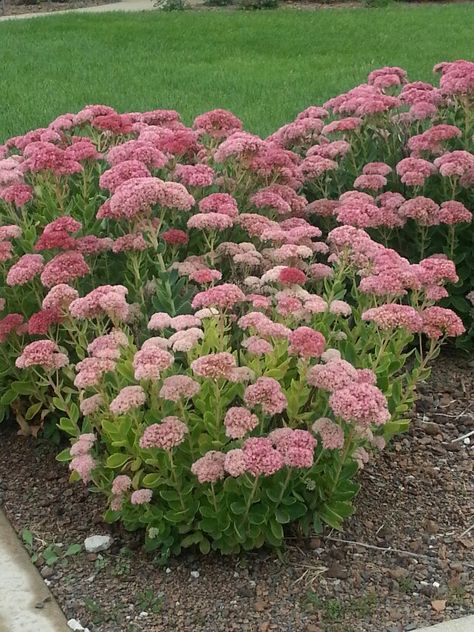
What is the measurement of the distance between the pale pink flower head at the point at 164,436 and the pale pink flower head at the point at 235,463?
0.17m

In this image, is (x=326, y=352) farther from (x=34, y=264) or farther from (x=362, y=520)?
(x=34, y=264)

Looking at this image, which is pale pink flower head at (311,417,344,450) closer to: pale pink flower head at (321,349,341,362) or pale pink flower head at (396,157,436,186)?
pale pink flower head at (321,349,341,362)

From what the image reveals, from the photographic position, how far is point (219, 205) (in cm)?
386

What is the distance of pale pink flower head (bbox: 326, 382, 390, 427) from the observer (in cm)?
270

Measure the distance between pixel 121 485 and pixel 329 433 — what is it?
2.50ft

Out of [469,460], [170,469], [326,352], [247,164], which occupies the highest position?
[247,164]

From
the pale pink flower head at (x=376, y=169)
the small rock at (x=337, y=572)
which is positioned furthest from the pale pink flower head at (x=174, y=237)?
the small rock at (x=337, y=572)

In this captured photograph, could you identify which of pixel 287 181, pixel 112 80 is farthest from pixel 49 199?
pixel 112 80

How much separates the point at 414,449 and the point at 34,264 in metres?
1.80

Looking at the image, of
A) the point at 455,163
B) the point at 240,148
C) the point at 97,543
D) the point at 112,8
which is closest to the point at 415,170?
the point at 455,163

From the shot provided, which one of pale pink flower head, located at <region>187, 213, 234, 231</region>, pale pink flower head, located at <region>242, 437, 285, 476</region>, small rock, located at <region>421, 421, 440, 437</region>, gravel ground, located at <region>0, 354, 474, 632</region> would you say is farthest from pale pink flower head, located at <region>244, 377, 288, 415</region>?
small rock, located at <region>421, 421, 440, 437</region>

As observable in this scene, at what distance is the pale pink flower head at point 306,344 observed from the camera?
2.89 meters

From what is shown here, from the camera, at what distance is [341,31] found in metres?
15.1

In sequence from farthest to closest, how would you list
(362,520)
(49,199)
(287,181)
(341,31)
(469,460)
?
(341,31)
(287,181)
(49,199)
(469,460)
(362,520)
